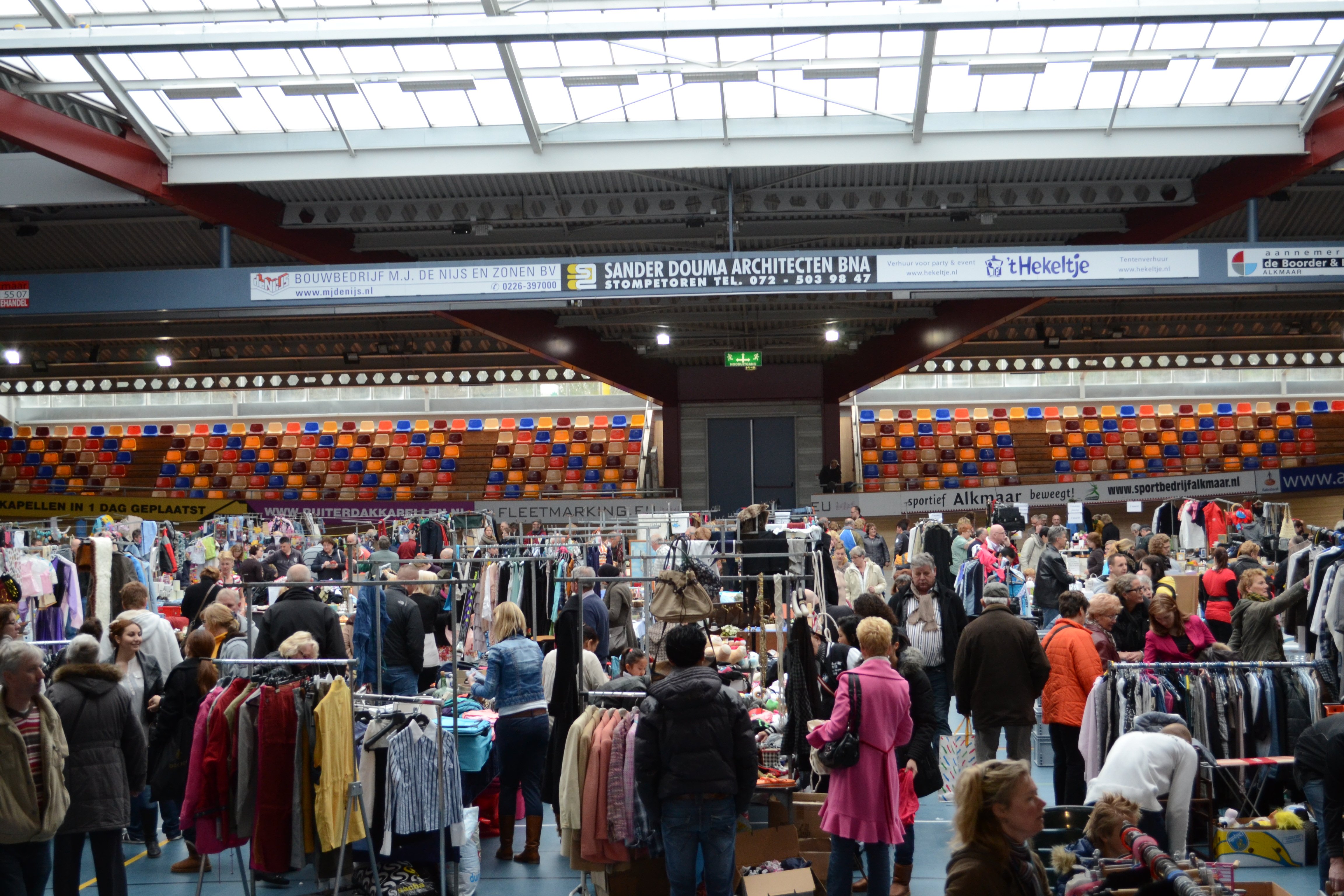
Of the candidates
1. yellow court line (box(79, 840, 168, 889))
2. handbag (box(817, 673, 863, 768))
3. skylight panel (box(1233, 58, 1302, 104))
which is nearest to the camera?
handbag (box(817, 673, 863, 768))

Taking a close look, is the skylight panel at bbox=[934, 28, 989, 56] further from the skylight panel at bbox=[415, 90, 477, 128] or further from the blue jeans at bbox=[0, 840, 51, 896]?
the blue jeans at bbox=[0, 840, 51, 896]

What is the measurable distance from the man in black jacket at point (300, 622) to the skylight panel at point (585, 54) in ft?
20.2

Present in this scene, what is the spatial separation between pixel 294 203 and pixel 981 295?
8.33 meters

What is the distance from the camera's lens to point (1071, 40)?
1105cm

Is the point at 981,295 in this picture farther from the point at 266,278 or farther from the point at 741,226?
the point at 266,278

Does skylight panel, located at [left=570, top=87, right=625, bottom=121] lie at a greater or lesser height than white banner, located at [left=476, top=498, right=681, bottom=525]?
greater

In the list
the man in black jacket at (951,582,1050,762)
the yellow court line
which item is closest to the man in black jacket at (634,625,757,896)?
the man in black jacket at (951,582,1050,762)

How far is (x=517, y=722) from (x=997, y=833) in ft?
12.3

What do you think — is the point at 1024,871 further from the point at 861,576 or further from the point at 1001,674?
the point at 861,576

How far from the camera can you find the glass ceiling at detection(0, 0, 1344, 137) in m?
10.8

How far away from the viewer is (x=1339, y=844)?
479cm

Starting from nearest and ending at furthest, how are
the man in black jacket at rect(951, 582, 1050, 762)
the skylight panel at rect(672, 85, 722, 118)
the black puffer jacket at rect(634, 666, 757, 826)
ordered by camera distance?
the black puffer jacket at rect(634, 666, 757, 826)
the man in black jacket at rect(951, 582, 1050, 762)
the skylight panel at rect(672, 85, 722, 118)

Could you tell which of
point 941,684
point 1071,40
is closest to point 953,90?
point 1071,40

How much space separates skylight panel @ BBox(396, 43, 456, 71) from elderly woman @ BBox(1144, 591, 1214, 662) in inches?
325
